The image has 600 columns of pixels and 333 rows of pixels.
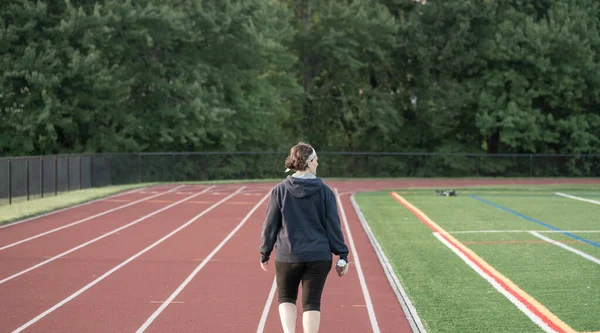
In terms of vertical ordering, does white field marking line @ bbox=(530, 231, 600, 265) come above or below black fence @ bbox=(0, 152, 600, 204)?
below

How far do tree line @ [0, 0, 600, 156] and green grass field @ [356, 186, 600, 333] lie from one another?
18.3 m

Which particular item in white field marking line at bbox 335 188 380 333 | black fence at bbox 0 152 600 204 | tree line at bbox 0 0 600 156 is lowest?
white field marking line at bbox 335 188 380 333

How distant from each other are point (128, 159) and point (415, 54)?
22142 millimetres

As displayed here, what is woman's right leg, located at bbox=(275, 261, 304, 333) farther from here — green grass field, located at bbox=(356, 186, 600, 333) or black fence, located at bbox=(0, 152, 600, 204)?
black fence, located at bbox=(0, 152, 600, 204)

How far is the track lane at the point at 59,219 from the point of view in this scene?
769 inches

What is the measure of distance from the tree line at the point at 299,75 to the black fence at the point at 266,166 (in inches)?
70.7

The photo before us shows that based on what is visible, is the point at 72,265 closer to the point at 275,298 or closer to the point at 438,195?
the point at 275,298

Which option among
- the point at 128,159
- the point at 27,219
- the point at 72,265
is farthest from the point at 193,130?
the point at 72,265

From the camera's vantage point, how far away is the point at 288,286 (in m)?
7.48

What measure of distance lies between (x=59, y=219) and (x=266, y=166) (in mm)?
26551

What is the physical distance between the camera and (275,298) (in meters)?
12.1

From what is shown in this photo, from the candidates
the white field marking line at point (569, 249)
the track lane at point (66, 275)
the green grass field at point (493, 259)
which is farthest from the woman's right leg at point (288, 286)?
the white field marking line at point (569, 249)

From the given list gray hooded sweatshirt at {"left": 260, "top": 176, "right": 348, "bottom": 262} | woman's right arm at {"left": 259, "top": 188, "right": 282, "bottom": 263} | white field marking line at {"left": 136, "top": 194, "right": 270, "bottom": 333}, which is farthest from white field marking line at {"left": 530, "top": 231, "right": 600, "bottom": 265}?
woman's right arm at {"left": 259, "top": 188, "right": 282, "bottom": 263}

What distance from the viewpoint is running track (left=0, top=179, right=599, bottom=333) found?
1045cm
